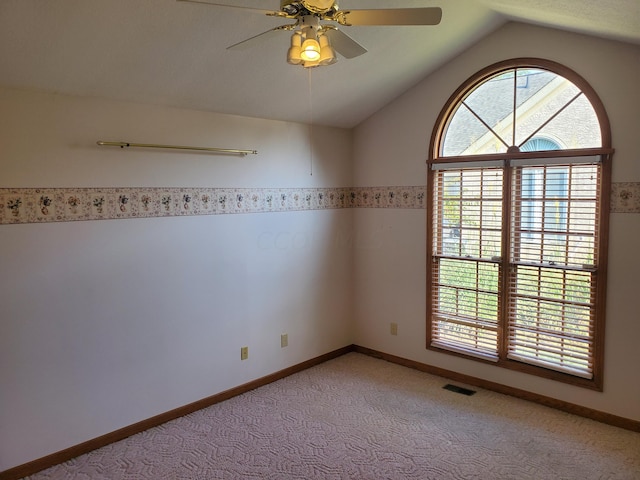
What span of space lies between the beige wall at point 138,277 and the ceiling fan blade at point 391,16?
1.73 meters

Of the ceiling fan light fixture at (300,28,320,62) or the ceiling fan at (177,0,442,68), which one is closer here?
the ceiling fan at (177,0,442,68)

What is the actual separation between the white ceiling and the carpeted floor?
219 cm

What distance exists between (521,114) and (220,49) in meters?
2.20

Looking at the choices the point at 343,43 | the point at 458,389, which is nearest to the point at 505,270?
the point at 458,389

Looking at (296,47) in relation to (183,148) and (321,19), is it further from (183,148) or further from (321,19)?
(183,148)

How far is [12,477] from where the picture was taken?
8.62ft

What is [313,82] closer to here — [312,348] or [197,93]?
[197,93]

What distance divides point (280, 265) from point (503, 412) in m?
2.02

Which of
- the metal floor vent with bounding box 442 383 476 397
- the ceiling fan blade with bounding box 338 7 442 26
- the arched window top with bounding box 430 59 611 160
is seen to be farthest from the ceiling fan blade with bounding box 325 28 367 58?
the metal floor vent with bounding box 442 383 476 397

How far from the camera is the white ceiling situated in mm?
2268

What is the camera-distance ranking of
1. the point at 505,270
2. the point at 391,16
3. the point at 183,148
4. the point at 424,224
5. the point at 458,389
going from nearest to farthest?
the point at 391,16, the point at 183,148, the point at 505,270, the point at 458,389, the point at 424,224

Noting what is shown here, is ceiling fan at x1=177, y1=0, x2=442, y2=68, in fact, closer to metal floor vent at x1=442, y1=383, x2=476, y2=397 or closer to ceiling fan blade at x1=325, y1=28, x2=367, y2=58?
ceiling fan blade at x1=325, y1=28, x2=367, y2=58

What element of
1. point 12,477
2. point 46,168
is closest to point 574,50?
point 46,168

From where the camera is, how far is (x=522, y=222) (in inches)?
138
